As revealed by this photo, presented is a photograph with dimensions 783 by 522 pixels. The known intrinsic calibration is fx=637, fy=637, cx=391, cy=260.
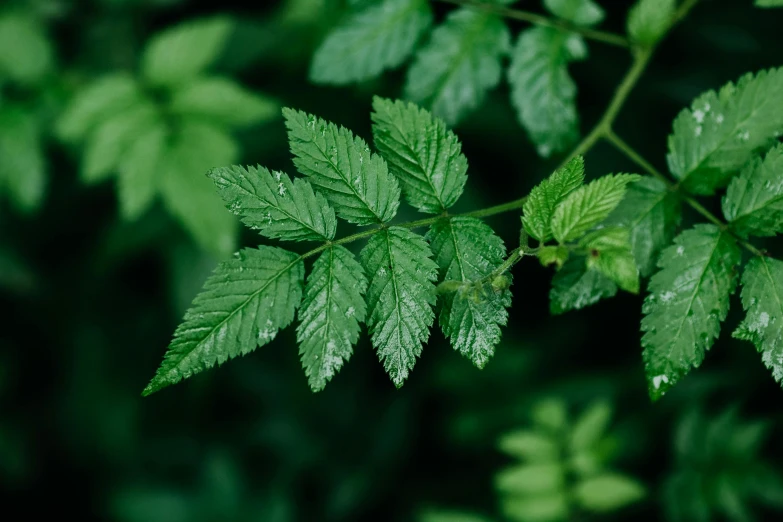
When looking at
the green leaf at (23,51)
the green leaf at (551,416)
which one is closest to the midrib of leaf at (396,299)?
the green leaf at (551,416)

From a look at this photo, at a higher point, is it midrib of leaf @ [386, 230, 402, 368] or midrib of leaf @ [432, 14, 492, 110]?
midrib of leaf @ [432, 14, 492, 110]

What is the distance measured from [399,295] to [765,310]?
0.80 metres

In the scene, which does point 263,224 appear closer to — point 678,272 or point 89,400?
point 678,272

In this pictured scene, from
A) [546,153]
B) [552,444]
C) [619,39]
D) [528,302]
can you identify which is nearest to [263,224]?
[546,153]

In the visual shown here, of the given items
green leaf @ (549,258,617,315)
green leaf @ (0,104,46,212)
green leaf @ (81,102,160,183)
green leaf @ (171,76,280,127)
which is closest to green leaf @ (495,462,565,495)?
green leaf @ (549,258,617,315)

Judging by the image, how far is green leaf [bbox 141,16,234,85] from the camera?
9.19ft

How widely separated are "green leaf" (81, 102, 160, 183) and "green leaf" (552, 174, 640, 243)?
75.9 inches

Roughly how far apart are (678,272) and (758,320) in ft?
0.62

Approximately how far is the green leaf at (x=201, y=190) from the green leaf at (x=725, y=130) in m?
1.66

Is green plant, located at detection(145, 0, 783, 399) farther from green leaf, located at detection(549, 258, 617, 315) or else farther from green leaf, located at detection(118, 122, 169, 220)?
green leaf, located at detection(118, 122, 169, 220)

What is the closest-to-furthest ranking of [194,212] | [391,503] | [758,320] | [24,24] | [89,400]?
[758,320] → [194,212] → [24,24] → [391,503] → [89,400]

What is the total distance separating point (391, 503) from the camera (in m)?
3.56

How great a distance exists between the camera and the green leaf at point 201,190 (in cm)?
254

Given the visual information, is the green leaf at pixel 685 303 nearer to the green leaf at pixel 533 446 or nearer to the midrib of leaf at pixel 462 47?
the midrib of leaf at pixel 462 47
